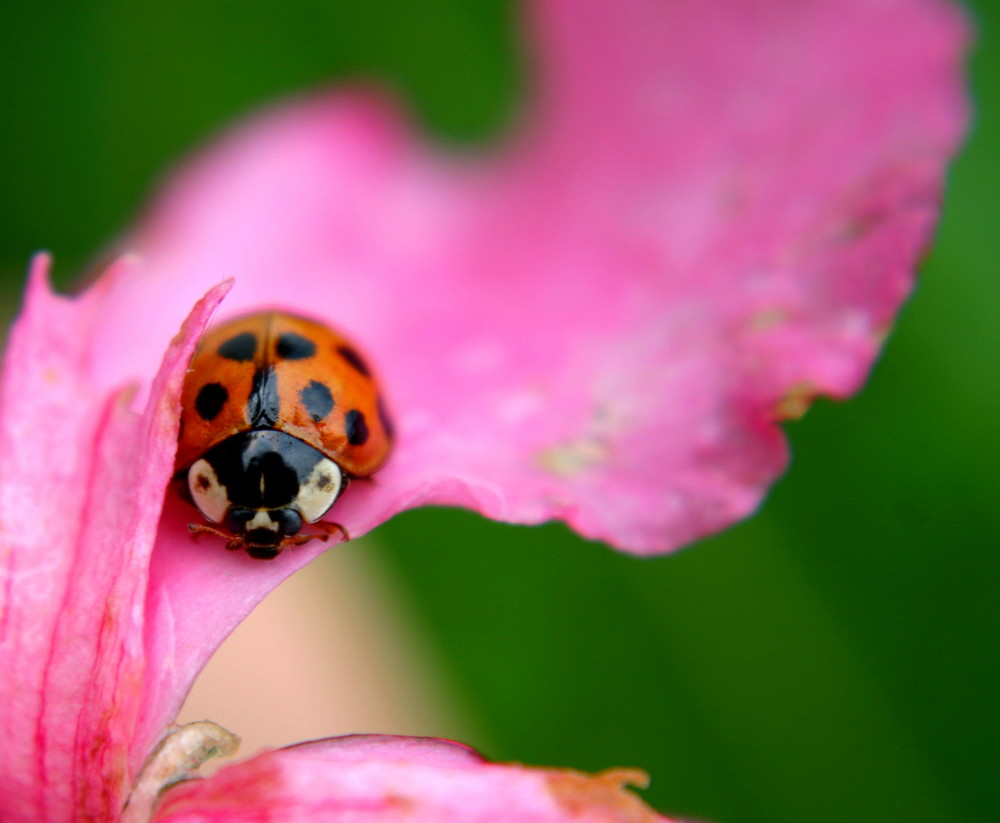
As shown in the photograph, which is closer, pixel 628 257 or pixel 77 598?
pixel 77 598

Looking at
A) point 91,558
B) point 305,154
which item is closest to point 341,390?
point 91,558

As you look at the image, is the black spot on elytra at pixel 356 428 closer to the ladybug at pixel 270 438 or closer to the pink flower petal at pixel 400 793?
the ladybug at pixel 270 438

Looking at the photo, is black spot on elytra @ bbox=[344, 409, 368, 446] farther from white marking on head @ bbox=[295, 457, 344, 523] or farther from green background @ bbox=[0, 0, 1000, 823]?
green background @ bbox=[0, 0, 1000, 823]

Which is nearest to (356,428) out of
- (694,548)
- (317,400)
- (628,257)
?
(317,400)

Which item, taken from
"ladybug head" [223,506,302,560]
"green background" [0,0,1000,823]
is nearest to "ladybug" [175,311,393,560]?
"ladybug head" [223,506,302,560]

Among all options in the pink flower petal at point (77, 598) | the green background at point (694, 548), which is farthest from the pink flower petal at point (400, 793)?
the green background at point (694, 548)

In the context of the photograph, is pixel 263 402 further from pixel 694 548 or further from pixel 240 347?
pixel 694 548
